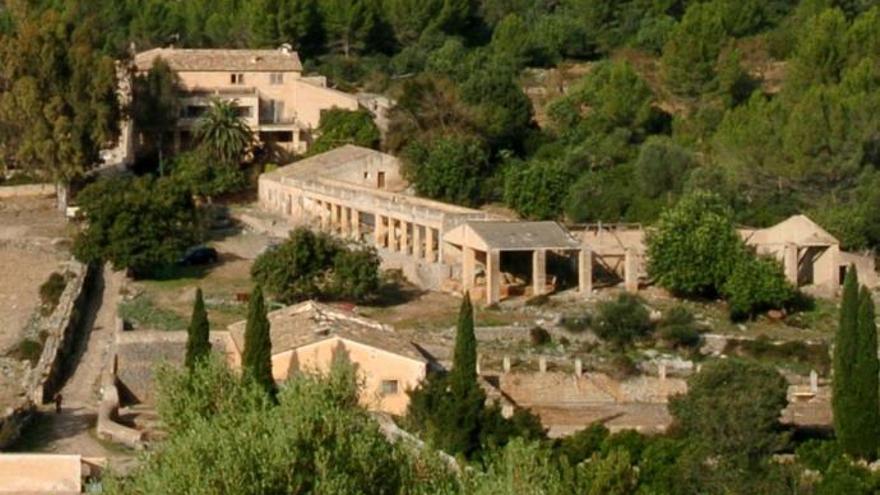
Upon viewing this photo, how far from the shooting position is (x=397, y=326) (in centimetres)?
4928

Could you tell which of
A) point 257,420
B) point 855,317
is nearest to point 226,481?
point 257,420

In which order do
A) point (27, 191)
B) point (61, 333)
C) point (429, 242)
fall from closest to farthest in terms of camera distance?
point (61, 333)
point (429, 242)
point (27, 191)

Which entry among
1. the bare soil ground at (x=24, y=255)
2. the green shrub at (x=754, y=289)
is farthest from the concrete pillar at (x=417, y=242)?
the bare soil ground at (x=24, y=255)

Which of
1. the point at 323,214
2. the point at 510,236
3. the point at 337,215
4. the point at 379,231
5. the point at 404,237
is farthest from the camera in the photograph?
the point at 323,214

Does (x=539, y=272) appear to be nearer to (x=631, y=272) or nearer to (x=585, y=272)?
(x=585, y=272)

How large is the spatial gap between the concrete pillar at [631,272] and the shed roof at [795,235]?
222cm

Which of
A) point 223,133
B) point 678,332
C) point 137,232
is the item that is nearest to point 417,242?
point 137,232

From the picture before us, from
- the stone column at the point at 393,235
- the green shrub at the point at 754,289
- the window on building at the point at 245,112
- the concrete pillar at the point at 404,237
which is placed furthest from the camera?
the window on building at the point at 245,112

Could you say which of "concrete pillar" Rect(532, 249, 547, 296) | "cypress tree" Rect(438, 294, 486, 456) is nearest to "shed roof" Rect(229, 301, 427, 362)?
"cypress tree" Rect(438, 294, 486, 456)

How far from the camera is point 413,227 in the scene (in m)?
55.2

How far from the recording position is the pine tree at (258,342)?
138ft

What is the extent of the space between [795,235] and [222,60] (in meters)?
18.2

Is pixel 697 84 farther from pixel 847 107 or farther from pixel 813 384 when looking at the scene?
pixel 813 384

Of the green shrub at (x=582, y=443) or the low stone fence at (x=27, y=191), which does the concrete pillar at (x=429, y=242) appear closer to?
the low stone fence at (x=27, y=191)
